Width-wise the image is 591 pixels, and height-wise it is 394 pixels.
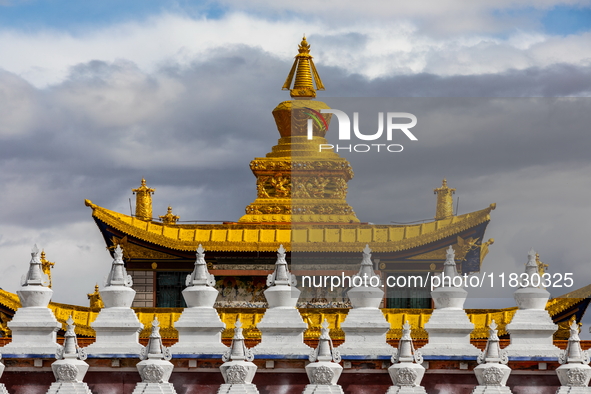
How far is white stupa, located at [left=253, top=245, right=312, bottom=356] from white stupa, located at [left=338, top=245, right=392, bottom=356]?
872 mm

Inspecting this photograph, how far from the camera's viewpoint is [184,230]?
38.3 m

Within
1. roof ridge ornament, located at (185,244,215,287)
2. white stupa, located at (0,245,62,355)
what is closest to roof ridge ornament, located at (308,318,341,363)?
roof ridge ornament, located at (185,244,215,287)

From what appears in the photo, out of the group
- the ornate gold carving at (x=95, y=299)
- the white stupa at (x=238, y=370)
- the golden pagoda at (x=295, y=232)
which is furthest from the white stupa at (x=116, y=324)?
the ornate gold carving at (x=95, y=299)

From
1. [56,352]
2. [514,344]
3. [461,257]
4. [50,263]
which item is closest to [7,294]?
[50,263]

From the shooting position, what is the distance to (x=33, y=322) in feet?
98.5

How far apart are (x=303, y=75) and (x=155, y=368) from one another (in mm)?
13320

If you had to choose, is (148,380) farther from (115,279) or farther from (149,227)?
(149,227)

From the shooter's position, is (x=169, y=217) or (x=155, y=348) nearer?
(x=155, y=348)

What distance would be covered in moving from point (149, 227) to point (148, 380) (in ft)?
32.6

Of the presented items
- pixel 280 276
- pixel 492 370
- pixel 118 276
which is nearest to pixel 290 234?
pixel 280 276

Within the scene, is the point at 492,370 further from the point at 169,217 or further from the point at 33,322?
the point at 169,217

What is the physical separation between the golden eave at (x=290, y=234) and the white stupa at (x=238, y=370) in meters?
8.35

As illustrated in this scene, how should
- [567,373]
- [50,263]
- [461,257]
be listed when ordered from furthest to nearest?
1. [50,263]
2. [461,257]
3. [567,373]

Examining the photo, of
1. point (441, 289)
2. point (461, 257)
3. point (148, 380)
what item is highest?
point (461, 257)
